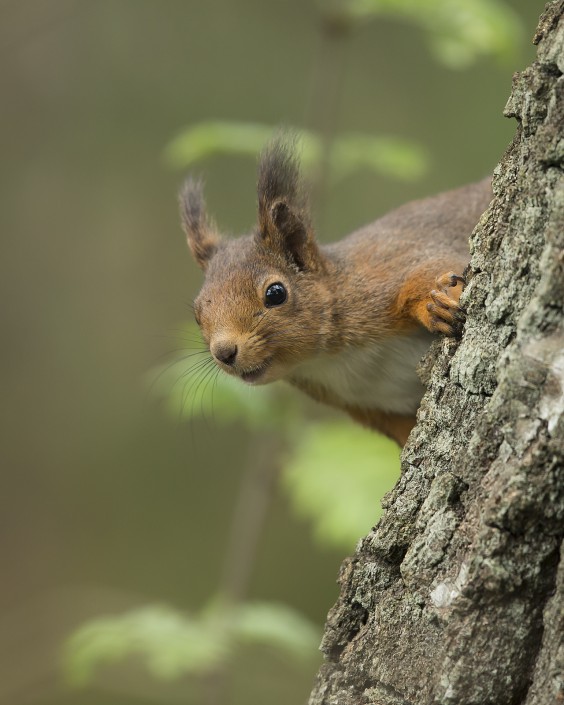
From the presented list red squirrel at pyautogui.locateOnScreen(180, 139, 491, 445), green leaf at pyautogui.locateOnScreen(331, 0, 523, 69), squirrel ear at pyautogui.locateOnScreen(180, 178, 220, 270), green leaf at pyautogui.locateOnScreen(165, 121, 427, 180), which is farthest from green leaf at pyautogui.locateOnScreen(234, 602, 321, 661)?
green leaf at pyautogui.locateOnScreen(331, 0, 523, 69)

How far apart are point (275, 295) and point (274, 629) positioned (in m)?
1.14

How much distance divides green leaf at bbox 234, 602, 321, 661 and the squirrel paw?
1359 mm

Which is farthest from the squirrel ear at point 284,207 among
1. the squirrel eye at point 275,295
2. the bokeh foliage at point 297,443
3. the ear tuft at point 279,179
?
the bokeh foliage at point 297,443

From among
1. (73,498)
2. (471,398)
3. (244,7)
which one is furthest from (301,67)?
(471,398)

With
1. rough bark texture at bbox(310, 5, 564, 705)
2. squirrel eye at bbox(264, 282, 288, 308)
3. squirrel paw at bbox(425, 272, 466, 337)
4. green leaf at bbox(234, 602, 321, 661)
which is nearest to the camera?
rough bark texture at bbox(310, 5, 564, 705)

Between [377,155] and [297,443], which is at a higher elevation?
[377,155]

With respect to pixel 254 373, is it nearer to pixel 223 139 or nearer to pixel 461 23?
pixel 223 139

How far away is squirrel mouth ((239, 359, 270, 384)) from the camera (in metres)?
2.48

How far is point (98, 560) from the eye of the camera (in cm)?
603

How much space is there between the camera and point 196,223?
290 centimetres

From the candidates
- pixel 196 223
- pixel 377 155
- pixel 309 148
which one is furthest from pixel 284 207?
pixel 377 155

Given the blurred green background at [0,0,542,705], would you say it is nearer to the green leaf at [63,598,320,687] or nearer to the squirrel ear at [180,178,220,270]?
the green leaf at [63,598,320,687]

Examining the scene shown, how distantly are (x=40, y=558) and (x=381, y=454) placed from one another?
3412 mm

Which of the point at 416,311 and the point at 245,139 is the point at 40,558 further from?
the point at 416,311
